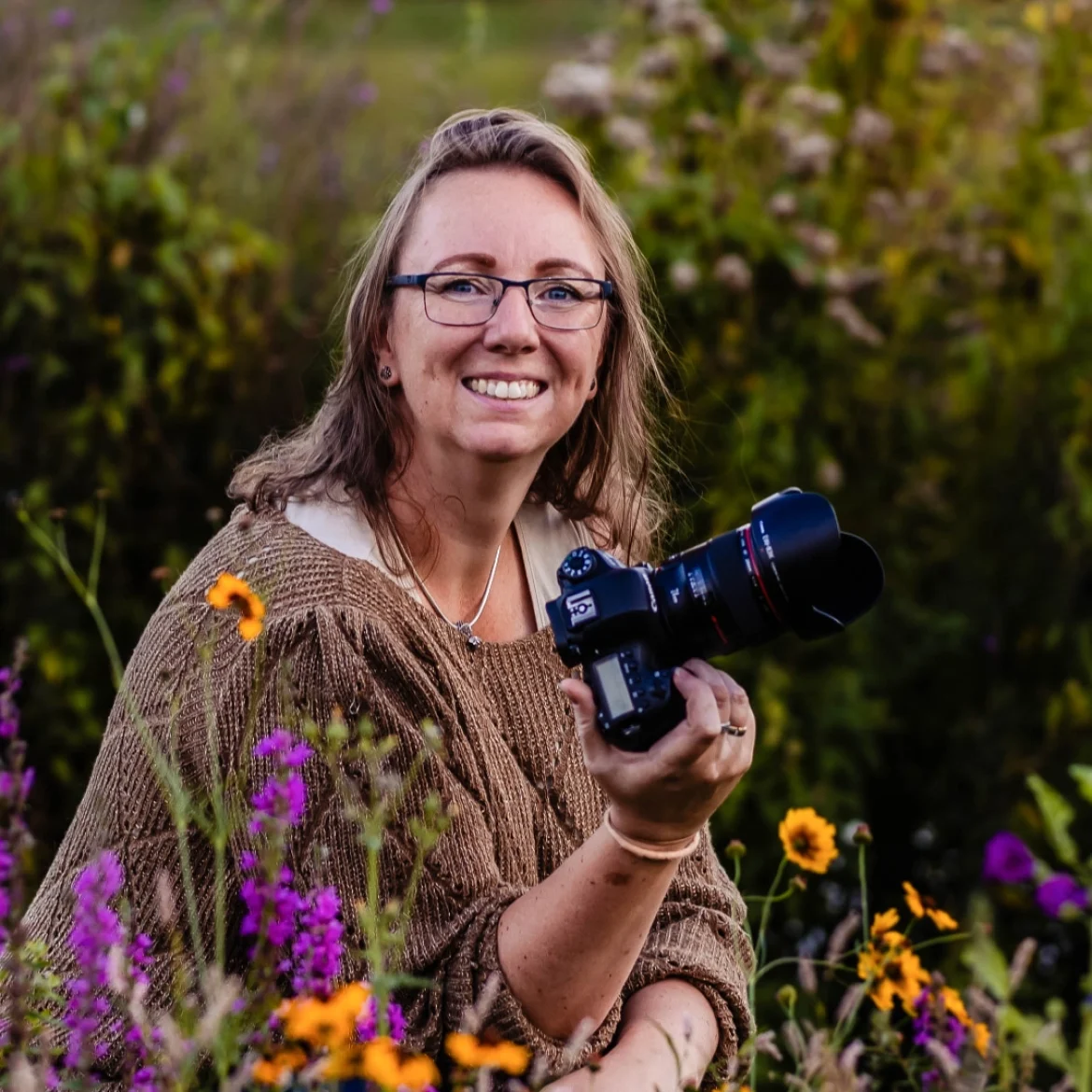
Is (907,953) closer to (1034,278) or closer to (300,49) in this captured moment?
(1034,278)

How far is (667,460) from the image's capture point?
2.66 meters

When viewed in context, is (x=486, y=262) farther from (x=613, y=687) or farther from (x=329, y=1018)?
(x=329, y=1018)

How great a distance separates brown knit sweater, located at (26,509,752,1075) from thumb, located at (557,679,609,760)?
0.25 m

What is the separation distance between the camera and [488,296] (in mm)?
2035

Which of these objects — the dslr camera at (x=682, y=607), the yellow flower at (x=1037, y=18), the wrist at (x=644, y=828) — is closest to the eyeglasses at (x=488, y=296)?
the dslr camera at (x=682, y=607)

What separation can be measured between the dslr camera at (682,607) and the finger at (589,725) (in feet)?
0.04

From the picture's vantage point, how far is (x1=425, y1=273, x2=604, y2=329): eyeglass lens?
2023mm

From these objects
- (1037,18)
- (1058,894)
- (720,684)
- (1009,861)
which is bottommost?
(1009,861)

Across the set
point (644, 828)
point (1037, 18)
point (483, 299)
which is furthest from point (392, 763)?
point (1037, 18)

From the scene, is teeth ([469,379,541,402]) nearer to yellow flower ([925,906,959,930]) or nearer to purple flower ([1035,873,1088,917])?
yellow flower ([925,906,959,930])

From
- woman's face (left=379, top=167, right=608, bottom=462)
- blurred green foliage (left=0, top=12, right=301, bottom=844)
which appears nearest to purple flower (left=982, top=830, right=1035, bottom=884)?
woman's face (left=379, top=167, right=608, bottom=462)

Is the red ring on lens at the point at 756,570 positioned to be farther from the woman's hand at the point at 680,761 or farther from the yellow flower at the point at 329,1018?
the yellow flower at the point at 329,1018

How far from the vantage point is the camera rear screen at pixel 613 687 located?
168 cm

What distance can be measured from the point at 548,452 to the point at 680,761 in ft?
2.78
